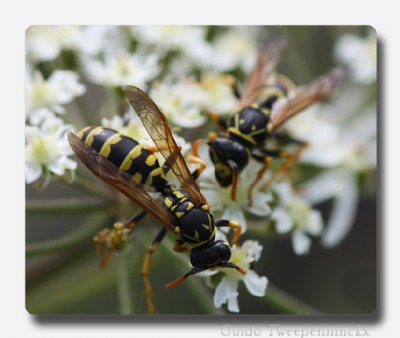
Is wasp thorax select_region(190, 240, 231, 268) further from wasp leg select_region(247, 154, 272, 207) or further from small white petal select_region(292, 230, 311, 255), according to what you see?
small white petal select_region(292, 230, 311, 255)

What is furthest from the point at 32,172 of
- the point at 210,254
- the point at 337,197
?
the point at 337,197

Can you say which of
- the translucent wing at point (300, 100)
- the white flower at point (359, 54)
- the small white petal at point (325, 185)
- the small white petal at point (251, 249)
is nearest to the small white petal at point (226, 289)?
the small white petal at point (251, 249)

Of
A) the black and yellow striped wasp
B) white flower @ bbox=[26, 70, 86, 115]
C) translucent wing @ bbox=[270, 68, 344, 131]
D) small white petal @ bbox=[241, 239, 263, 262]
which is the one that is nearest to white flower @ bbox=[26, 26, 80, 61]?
white flower @ bbox=[26, 70, 86, 115]
